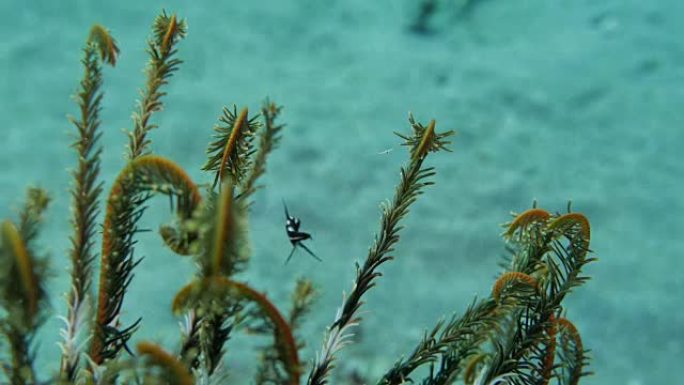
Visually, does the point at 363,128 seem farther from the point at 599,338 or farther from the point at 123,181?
the point at 123,181

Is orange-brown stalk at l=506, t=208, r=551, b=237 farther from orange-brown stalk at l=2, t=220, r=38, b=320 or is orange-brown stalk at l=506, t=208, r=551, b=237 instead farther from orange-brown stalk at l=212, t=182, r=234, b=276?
orange-brown stalk at l=2, t=220, r=38, b=320

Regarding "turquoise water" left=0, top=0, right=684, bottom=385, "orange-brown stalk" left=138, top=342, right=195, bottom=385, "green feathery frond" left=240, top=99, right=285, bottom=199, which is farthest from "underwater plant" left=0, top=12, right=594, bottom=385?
"turquoise water" left=0, top=0, right=684, bottom=385

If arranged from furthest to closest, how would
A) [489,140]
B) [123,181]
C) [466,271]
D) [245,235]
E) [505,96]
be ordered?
[505,96] < [489,140] < [466,271] < [123,181] < [245,235]

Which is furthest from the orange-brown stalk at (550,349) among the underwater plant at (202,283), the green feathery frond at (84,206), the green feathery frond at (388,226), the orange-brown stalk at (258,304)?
the green feathery frond at (84,206)

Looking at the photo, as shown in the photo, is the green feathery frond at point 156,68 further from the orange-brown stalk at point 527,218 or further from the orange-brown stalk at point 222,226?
the orange-brown stalk at point 527,218

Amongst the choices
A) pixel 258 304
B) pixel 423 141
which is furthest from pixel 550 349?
pixel 258 304

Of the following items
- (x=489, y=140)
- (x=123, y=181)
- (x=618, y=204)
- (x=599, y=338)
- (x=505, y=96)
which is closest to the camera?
(x=123, y=181)

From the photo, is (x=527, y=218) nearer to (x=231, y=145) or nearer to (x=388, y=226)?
(x=388, y=226)

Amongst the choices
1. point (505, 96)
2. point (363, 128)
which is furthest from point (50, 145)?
point (505, 96)
